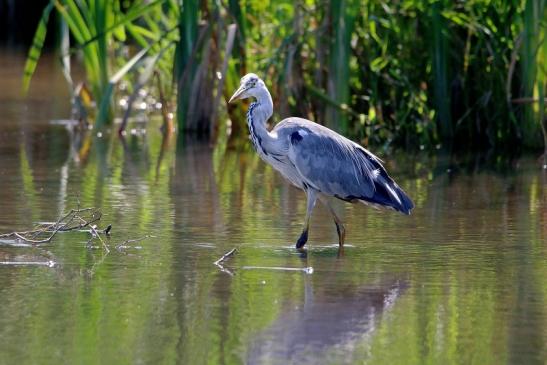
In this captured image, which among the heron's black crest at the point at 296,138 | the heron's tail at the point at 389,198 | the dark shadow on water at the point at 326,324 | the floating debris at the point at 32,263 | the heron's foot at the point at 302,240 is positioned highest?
the heron's black crest at the point at 296,138

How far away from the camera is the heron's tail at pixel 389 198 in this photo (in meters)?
8.43

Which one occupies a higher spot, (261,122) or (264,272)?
(261,122)

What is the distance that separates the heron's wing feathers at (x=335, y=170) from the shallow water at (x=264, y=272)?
0.97 ft

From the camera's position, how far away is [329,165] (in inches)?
336

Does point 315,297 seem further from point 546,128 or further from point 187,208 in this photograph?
point 546,128

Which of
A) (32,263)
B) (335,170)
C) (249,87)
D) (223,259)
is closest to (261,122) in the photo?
(249,87)

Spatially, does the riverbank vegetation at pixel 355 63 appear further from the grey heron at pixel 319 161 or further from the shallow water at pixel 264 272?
the grey heron at pixel 319 161

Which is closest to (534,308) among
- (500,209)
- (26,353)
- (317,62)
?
(26,353)

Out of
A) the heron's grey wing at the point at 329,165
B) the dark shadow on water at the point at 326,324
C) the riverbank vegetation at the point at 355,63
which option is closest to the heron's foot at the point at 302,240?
the heron's grey wing at the point at 329,165

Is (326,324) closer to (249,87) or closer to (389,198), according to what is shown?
(389,198)

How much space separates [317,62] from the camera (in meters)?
13.0

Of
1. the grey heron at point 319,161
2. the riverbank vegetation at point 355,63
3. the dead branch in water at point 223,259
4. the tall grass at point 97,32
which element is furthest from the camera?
the tall grass at point 97,32

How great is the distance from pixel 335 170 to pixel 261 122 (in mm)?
591

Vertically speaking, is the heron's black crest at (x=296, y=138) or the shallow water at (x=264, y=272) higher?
the heron's black crest at (x=296, y=138)
